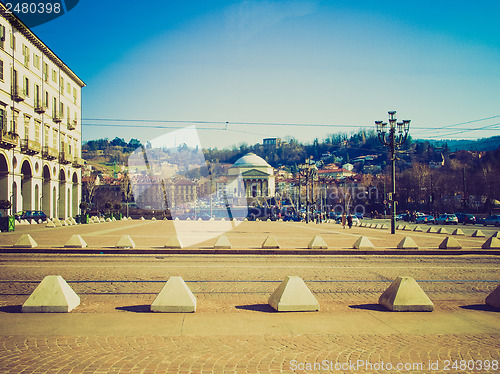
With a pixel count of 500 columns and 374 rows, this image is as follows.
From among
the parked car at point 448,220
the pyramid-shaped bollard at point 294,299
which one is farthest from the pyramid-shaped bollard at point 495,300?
the parked car at point 448,220

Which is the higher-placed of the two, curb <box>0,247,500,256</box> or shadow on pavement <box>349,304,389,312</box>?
shadow on pavement <box>349,304,389,312</box>

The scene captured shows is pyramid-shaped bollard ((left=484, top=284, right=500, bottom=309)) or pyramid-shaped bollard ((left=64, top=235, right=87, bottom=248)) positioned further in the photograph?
pyramid-shaped bollard ((left=64, top=235, right=87, bottom=248))

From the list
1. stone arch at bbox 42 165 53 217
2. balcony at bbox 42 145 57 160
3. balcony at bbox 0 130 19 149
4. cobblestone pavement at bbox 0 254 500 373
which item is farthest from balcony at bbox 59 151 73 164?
cobblestone pavement at bbox 0 254 500 373

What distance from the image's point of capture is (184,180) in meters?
175

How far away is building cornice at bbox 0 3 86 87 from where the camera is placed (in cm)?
4358

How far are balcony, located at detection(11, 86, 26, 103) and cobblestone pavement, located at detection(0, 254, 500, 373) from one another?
39.7 metres

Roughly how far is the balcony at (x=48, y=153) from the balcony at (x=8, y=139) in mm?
8764

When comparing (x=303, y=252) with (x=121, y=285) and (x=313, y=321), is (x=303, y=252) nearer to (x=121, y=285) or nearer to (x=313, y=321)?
(x=121, y=285)

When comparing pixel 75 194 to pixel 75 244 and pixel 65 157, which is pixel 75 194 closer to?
pixel 65 157

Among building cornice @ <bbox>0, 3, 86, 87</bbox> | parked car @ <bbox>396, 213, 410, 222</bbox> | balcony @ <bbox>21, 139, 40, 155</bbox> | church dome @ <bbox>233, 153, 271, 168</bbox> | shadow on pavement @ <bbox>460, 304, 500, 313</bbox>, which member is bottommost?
parked car @ <bbox>396, 213, 410, 222</bbox>

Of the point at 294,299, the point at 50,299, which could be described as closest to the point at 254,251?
the point at 294,299

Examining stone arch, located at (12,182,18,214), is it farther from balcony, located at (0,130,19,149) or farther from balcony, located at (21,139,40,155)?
balcony, located at (21,139,40,155)

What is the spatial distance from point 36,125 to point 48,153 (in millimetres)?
4030

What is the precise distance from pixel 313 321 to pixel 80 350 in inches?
146
